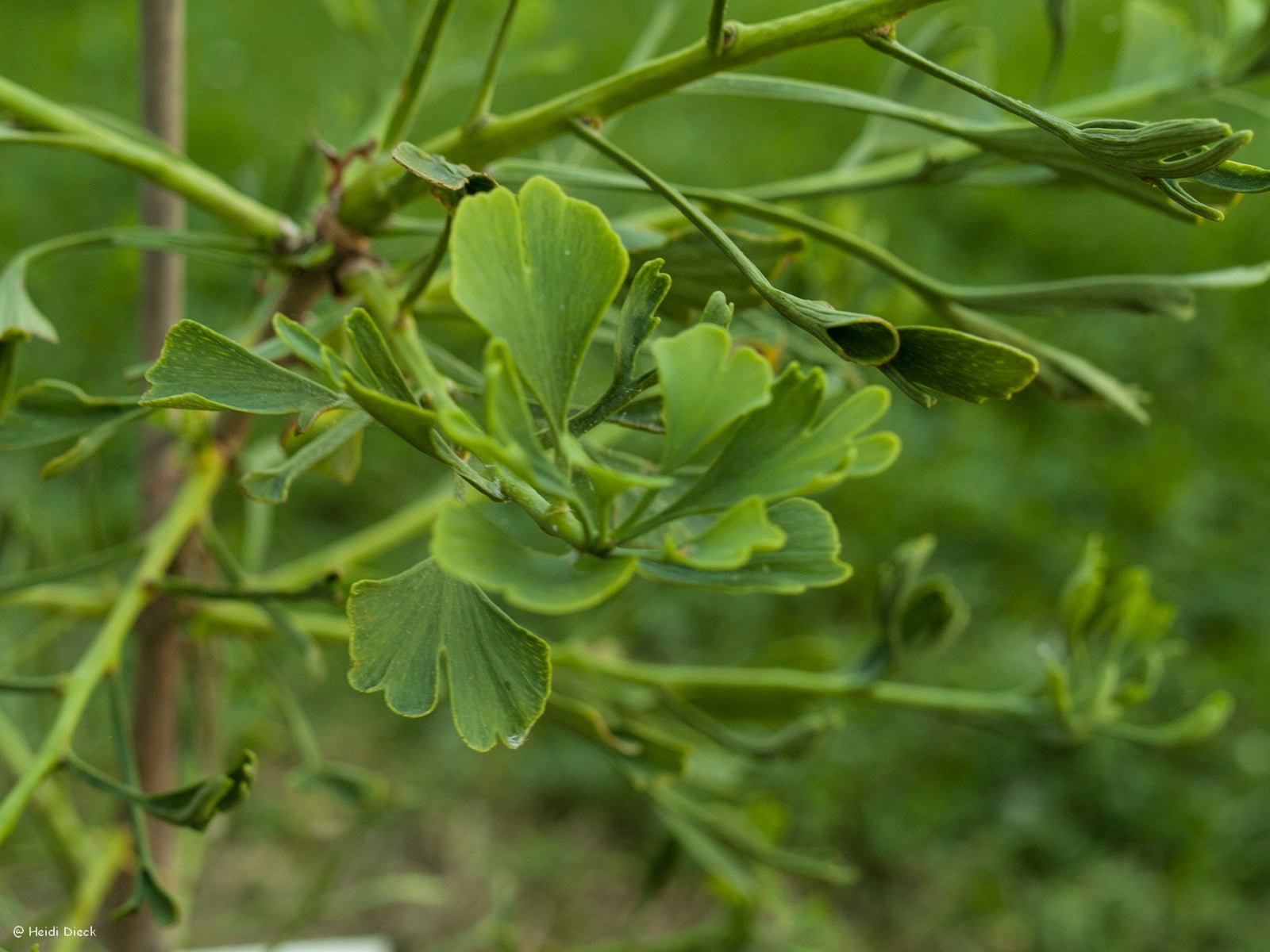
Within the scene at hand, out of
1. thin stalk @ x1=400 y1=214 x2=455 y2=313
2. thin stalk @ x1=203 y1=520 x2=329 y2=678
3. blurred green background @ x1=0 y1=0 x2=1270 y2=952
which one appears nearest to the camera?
thin stalk @ x1=400 y1=214 x2=455 y2=313

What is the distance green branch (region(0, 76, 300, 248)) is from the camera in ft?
1.31

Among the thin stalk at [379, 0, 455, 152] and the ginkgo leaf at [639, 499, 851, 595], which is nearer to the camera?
the ginkgo leaf at [639, 499, 851, 595]

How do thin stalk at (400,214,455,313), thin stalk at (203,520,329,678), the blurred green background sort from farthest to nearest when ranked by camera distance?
1. the blurred green background
2. thin stalk at (203,520,329,678)
3. thin stalk at (400,214,455,313)

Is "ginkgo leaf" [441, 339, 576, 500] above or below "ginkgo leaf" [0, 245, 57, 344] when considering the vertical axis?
above

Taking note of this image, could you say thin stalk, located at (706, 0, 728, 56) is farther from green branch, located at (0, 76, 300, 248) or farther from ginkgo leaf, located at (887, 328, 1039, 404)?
green branch, located at (0, 76, 300, 248)

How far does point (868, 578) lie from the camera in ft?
4.77

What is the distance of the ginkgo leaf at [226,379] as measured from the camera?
279 millimetres

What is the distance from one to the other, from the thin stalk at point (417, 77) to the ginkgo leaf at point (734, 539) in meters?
0.22

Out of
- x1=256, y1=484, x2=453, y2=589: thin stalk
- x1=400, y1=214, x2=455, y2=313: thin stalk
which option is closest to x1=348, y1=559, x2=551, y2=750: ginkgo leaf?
x1=400, y1=214, x2=455, y2=313: thin stalk

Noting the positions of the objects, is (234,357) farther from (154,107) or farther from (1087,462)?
(1087,462)

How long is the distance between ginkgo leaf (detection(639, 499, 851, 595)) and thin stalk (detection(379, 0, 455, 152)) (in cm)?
21

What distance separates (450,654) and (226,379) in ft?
0.30

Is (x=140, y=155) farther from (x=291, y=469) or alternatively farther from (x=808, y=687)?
(x=808, y=687)

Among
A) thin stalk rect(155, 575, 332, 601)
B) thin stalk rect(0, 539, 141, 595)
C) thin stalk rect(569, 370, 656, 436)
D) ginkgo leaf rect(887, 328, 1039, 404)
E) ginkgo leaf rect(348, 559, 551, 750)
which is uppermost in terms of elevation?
ginkgo leaf rect(887, 328, 1039, 404)
